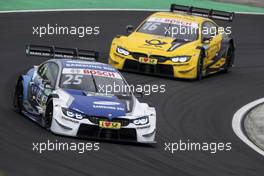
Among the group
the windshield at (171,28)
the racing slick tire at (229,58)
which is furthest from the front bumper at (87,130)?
the racing slick tire at (229,58)

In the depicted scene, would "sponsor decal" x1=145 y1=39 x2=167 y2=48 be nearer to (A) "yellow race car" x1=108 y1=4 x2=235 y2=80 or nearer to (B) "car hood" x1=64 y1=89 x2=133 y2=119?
(A) "yellow race car" x1=108 y1=4 x2=235 y2=80

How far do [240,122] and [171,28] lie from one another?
5.47 m

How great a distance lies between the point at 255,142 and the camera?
705 inches

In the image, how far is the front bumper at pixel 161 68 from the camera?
23.3 m

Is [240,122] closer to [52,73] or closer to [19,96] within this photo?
[52,73]

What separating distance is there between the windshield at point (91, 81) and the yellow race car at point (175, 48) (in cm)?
543

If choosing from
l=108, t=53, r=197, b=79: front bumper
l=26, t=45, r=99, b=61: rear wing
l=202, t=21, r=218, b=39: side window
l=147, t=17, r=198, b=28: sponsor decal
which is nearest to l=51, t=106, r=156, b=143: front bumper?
l=26, t=45, r=99, b=61: rear wing

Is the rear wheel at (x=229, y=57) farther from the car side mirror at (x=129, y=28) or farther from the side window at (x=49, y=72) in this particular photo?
the side window at (x=49, y=72)

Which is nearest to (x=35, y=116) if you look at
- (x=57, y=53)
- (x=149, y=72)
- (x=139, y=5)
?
(x=57, y=53)

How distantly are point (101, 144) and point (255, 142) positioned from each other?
3.15 m

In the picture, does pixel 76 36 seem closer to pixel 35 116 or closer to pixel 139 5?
pixel 139 5

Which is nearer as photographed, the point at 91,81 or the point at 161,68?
the point at 91,81

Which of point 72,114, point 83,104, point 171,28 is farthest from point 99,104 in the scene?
point 171,28

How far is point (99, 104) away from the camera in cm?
1662
